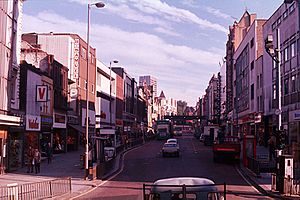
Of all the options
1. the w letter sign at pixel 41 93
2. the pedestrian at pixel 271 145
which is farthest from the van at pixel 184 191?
the w letter sign at pixel 41 93

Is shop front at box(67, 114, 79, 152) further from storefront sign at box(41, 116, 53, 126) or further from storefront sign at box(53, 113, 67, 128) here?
storefront sign at box(41, 116, 53, 126)

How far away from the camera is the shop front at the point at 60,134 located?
1971 inches

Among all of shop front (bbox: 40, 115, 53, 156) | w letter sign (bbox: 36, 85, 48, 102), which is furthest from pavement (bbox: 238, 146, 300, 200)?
shop front (bbox: 40, 115, 53, 156)

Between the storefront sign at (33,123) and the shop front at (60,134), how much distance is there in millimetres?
9736

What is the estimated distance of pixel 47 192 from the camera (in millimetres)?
20453

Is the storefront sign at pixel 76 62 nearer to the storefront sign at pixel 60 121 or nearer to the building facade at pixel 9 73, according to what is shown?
the storefront sign at pixel 60 121

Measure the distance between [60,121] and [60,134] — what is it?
2909mm

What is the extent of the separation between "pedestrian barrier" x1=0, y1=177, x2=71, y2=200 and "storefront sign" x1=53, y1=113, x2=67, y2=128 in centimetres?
2554

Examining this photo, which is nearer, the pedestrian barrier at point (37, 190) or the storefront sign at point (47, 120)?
the pedestrian barrier at point (37, 190)

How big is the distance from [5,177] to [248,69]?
176 feet

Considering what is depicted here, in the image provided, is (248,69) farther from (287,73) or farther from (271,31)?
(287,73)

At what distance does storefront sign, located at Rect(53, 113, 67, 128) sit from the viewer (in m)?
48.4

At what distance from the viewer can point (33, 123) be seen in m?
37.6

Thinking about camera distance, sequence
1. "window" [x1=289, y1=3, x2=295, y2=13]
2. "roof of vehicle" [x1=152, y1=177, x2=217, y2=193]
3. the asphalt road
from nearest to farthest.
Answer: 1. "roof of vehicle" [x1=152, y1=177, x2=217, y2=193]
2. the asphalt road
3. "window" [x1=289, y1=3, x2=295, y2=13]
